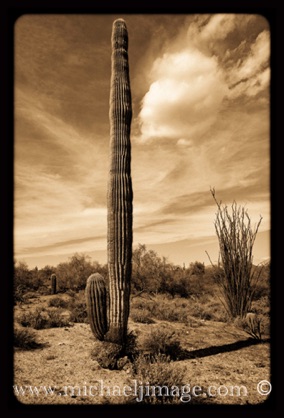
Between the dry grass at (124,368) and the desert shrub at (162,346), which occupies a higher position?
the desert shrub at (162,346)

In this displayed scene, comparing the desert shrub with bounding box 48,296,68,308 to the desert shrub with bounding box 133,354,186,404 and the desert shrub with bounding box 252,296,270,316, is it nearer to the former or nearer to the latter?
the desert shrub with bounding box 252,296,270,316

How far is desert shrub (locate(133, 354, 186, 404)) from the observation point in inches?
173

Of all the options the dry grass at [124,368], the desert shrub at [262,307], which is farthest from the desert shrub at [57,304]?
the desert shrub at [262,307]

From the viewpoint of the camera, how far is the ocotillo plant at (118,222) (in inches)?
241

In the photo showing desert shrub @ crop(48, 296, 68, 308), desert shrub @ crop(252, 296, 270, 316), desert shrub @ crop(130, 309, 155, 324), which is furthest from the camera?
desert shrub @ crop(48, 296, 68, 308)

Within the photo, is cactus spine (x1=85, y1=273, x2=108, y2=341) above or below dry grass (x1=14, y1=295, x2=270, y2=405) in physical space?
above

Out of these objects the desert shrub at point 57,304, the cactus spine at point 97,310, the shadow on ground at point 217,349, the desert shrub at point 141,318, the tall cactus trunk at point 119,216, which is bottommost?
the shadow on ground at point 217,349

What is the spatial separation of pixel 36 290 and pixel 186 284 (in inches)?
342

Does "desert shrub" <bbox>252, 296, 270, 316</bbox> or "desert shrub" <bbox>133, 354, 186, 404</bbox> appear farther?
"desert shrub" <bbox>252, 296, 270, 316</bbox>

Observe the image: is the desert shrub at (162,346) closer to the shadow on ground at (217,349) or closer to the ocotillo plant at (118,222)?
the shadow on ground at (217,349)

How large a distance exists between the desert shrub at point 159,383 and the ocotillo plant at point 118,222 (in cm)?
106

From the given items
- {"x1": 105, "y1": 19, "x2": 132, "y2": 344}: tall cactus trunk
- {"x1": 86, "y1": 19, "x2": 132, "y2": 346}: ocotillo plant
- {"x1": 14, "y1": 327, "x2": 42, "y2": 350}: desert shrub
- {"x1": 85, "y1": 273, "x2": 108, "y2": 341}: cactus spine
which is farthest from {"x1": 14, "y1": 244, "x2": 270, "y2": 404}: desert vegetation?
{"x1": 105, "y1": 19, "x2": 132, "y2": 344}: tall cactus trunk

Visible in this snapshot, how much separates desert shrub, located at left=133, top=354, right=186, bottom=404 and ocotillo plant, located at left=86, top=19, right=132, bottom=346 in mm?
1059

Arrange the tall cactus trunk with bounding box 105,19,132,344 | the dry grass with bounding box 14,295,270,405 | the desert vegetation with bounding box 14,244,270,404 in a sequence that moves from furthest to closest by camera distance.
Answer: the tall cactus trunk with bounding box 105,19,132,344, the desert vegetation with bounding box 14,244,270,404, the dry grass with bounding box 14,295,270,405
